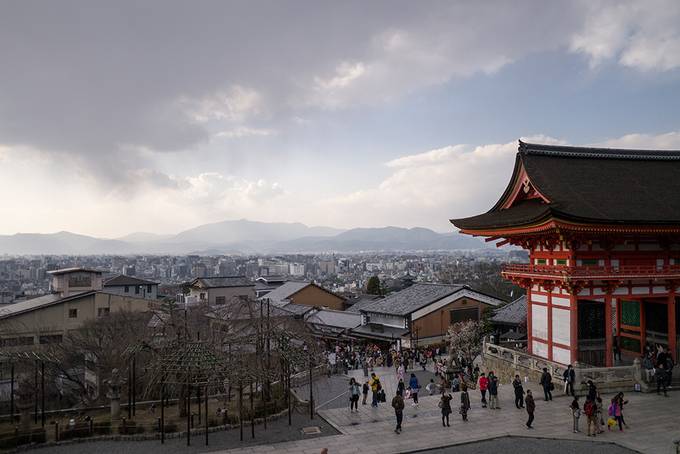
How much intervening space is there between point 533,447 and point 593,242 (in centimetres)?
1290

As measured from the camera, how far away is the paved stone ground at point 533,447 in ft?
53.0

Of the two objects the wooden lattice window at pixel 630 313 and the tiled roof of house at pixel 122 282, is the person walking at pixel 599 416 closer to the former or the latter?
the wooden lattice window at pixel 630 313

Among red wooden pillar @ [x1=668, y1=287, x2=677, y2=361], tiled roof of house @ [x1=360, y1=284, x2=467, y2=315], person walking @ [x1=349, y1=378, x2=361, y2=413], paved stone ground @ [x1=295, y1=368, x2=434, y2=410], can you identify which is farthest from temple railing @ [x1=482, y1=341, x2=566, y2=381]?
tiled roof of house @ [x1=360, y1=284, x2=467, y2=315]

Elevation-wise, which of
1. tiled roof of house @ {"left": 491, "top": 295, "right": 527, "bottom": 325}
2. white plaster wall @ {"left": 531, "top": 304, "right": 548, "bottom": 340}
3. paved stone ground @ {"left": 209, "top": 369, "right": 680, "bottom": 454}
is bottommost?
tiled roof of house @ {"left": 491, "top": 295, "right": 527, "bottom": 325}

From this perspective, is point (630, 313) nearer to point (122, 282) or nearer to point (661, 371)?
point (661, 371)

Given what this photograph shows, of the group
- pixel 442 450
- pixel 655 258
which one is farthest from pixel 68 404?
pixel 655 258

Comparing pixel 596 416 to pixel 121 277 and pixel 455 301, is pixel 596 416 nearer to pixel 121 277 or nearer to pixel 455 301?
pixel 455 301

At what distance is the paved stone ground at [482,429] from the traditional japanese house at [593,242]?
5359mm

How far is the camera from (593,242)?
83.9 ft

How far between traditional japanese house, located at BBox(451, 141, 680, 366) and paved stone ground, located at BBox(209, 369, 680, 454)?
536cm

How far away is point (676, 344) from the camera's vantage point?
86.3 feet

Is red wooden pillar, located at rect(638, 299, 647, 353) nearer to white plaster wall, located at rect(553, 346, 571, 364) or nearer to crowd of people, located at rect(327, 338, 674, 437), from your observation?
crowd of people, located at rect(327, 338, 674, 437)

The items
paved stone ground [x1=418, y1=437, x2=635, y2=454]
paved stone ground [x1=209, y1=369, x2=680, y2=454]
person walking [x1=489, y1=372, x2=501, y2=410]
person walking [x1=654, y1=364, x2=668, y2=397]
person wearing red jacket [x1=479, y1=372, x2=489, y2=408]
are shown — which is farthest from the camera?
person walking [x1=654, y1=364, x2=668, y2=397]

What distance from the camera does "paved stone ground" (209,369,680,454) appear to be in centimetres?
1669
